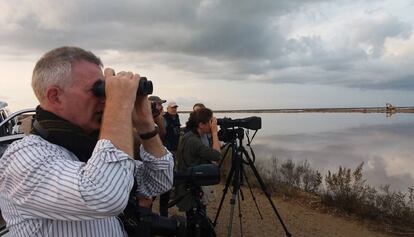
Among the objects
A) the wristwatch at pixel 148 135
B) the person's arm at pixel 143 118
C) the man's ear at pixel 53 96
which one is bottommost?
the wristwatch at pixel 148 135

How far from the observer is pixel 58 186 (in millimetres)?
1219

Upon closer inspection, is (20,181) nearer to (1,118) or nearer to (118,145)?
(118,145)

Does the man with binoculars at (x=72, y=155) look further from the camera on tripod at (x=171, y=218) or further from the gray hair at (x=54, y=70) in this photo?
the camera on tripod at (x=171, y=218)

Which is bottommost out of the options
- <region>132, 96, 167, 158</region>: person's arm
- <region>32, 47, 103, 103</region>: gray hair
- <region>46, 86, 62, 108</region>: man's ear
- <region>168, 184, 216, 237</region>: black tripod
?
<region>168, 184, 216, 237</region>: black tripod

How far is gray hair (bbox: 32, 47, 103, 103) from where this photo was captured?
140 cm

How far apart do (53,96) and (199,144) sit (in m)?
3.44

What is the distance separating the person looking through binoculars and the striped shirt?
133 inches

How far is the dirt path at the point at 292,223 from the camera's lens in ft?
20.3

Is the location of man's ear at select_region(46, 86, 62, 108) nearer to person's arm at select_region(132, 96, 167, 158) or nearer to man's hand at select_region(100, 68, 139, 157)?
man's hand at select_region(100, 68, 139, 157)

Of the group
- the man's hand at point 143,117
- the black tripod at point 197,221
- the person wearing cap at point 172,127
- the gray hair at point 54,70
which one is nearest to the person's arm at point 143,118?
the man's hand at point 143,117

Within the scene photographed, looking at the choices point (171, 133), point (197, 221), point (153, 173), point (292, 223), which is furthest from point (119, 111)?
point (171, 133)

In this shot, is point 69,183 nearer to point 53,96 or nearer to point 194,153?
point 53,96

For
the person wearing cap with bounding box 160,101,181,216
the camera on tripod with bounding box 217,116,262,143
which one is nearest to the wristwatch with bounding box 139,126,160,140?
the camera on tripod with bounding box 217,116,262,143

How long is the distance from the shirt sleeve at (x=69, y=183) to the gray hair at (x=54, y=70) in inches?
8.4
